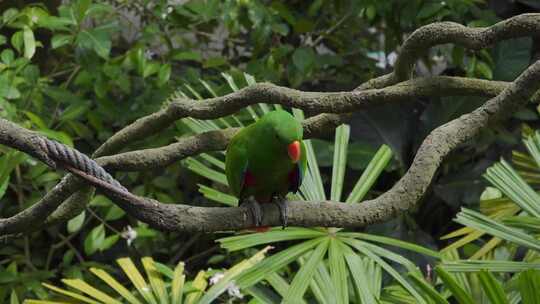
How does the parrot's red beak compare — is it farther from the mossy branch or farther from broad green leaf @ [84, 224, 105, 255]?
broad green leaf @ [84, 224, 105, 255]

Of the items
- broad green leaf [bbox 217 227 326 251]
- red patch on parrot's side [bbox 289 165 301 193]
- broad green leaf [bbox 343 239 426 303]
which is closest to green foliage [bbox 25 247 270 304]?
broad green leaf [bbox 217 227 326 251]

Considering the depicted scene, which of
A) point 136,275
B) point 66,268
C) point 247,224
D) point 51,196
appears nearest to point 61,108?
point 66,268

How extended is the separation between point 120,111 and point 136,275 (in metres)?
0.79

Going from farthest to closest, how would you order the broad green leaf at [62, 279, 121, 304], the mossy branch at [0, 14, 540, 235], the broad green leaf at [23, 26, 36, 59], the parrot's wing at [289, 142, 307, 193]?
the broad green leaf at [23, 26, 36, 59], the broad green leaf at [62, 279, 121, 304], the parrot's wing at [289, 142, 307, 193], the mossy branch at [0, 14, 540, 235]

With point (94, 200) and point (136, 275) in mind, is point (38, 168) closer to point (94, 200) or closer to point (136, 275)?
point (94, 200)

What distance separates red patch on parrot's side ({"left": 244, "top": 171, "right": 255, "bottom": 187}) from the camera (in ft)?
4.37

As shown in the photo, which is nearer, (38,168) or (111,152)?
(111,152)

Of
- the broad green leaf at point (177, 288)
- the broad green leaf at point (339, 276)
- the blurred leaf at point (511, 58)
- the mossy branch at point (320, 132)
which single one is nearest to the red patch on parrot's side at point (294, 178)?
the mossy branch at point (320, 132)

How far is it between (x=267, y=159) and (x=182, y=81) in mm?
1229

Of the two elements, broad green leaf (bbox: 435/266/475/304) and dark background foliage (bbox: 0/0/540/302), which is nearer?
broad green leaf (bbox: 435/266/475/304)

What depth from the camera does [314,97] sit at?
1300 millimetres

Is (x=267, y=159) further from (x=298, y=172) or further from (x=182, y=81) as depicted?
(x=182, y=81)

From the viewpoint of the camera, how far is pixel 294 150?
1245 mm

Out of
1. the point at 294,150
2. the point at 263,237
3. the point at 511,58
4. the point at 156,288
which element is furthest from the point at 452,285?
the point at 511,58
